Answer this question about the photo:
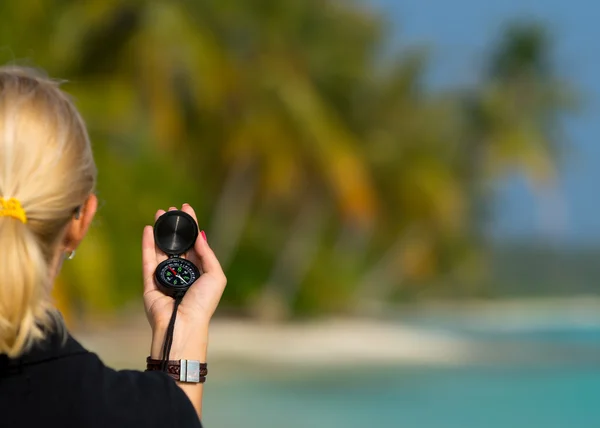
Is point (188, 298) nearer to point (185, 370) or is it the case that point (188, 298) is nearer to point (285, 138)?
point (185, 370)

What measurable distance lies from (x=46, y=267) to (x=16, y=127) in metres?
0.15

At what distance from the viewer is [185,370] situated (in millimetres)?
1187

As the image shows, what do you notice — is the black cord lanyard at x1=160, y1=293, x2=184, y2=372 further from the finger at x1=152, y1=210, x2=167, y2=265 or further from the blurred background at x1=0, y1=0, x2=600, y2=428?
the blurred background at x1=0, y1=0, x2=600, y2=428

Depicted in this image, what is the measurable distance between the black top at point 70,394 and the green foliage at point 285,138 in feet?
26.6

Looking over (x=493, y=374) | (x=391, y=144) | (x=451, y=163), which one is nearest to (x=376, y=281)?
(x=451, y=163)

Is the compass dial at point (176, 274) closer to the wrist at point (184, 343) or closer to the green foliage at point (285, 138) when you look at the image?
the wrist at point (184, 343)

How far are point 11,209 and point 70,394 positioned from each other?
0.67ft

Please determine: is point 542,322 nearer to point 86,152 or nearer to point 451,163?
point 451,163

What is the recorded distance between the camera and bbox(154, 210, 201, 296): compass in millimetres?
1277

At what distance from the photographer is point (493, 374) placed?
1152 cm

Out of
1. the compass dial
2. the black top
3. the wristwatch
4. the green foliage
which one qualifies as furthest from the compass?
the green foliage

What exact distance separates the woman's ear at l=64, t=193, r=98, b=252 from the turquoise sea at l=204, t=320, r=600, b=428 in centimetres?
696

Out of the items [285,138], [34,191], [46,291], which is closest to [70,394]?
[46,291]

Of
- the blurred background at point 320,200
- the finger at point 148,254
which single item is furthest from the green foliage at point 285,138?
the finger at point 148,254
